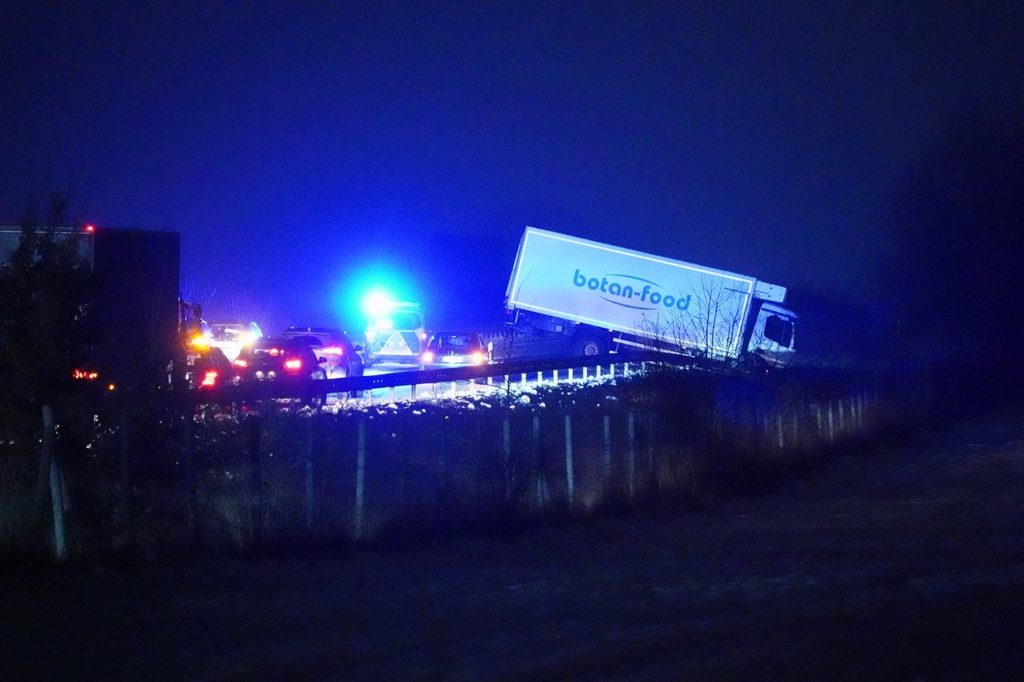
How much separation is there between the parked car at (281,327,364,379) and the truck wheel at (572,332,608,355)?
32.2 ft

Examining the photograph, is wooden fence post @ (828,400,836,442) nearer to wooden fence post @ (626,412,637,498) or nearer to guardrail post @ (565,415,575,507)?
wooden fence post @ (626,412,637,498)

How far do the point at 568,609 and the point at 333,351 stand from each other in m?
25.9

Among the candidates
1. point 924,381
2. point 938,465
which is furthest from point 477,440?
point 924,381

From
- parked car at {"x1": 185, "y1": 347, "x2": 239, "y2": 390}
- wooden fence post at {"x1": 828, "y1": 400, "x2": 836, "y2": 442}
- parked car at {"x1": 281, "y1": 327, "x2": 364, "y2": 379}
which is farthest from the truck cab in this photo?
parked car at {"x1": 185, "y1": 347, "x2": 239, "y2": 390}

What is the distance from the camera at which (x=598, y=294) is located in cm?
4184

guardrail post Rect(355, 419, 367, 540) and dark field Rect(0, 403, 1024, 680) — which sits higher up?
guardrail post Rect(355, 419, 367, 540)

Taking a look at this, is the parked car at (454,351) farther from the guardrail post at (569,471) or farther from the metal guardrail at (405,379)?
the guardrail post at (569,471)

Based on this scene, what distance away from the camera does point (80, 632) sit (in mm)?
8633

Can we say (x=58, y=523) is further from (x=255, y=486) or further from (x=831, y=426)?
(x=831, y=426)

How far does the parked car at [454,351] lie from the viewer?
120ft

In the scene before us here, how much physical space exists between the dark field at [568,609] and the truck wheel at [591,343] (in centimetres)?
2761

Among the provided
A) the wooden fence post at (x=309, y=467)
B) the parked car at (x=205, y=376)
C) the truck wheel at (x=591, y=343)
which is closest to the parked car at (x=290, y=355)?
the parked car at (x=205, y=376)

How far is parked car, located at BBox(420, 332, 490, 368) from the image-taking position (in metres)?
36.5

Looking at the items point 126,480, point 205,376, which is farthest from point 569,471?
point 126,480
